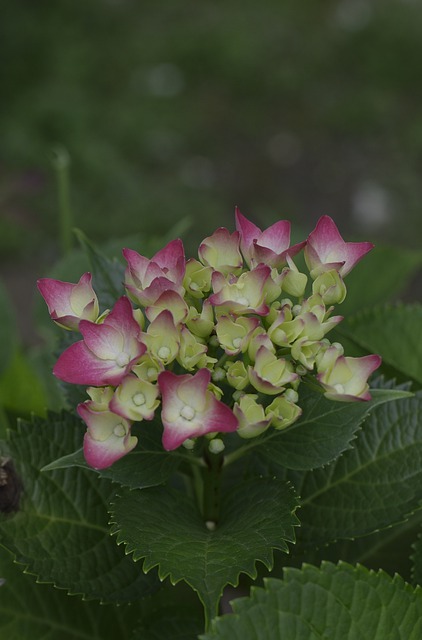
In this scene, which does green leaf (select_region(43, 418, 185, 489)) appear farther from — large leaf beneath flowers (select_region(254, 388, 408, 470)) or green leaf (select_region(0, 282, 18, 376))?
green leaf (select_region(0, 282, 18, 376))

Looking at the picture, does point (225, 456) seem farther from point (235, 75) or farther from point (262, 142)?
point (235, 75)

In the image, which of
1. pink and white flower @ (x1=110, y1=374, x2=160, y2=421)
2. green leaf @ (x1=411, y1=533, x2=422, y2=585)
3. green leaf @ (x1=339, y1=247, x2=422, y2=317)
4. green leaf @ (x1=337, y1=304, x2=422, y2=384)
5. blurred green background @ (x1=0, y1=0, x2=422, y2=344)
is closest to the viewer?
pink and white flower @ (x1=110, y1=374, x2=160, y2=421)

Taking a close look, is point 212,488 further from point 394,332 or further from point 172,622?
point 394,332

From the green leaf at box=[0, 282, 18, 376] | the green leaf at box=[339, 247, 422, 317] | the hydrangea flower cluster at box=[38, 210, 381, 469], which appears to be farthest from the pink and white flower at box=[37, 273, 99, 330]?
the green leaf at box=[339, 247, 422, 317]

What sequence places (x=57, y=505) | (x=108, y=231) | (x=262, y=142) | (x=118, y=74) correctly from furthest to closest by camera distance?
(x=118, y=74)
(x=262, y=142)
(x=108, y=231)
(x=57, y=505)

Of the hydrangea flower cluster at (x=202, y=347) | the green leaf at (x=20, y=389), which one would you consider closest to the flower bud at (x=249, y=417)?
the hydrangea flower cluster at (x=202, y=347)

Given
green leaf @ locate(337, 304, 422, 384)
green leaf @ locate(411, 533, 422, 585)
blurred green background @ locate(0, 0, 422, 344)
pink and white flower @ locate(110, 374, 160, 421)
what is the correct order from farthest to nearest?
blurred green background @ locate(0, 0, 422, 344) → green leaf @ locate(337, 304, 422, 384) → green leaf @ locate(411, 533, 422, 585) → pink and white flower @ locate(110, 374, 160, 421)

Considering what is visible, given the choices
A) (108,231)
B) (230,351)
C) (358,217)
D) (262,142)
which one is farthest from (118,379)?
(262,142)
